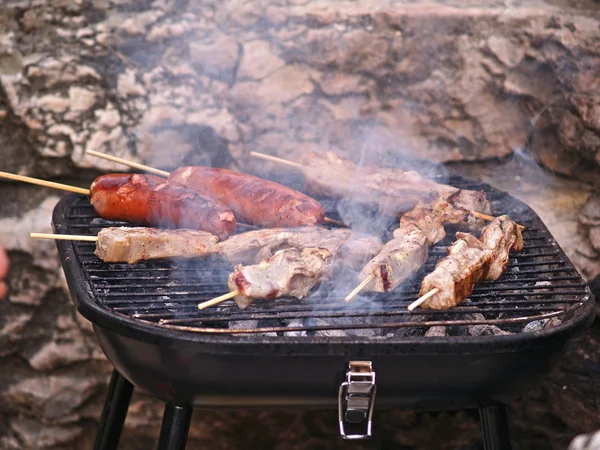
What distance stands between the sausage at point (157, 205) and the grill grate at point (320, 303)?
18 centimetres

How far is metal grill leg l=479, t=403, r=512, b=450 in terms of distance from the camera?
2.74m

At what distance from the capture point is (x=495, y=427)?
9.00ft

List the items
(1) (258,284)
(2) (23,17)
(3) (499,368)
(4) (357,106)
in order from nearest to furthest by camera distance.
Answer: (3) (499,368) < (1) (258,284) < (2) (23,17) < (4) (357,106)

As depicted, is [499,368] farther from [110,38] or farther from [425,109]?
[110,38]

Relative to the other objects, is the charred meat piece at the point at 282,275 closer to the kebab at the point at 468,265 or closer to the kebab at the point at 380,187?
the kebab at the point at 468,265

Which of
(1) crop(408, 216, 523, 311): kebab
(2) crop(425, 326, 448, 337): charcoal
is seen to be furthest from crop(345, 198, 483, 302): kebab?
(2) crop(425, 326, 448, 337): charcoal

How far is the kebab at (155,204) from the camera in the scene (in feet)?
9.78

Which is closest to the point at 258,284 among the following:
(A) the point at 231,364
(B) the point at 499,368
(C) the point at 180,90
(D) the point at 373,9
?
(A) the point at 231,364

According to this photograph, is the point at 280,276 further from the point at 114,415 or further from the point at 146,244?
the point at 114,415

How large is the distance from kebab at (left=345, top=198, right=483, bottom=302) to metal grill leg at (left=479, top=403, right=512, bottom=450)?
60 cm

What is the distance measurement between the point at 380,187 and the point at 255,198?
63 cm

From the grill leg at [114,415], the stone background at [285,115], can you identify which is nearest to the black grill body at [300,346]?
the grill leg at [114,415]

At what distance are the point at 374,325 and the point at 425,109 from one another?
2.00 m

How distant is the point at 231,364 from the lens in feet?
7.38
